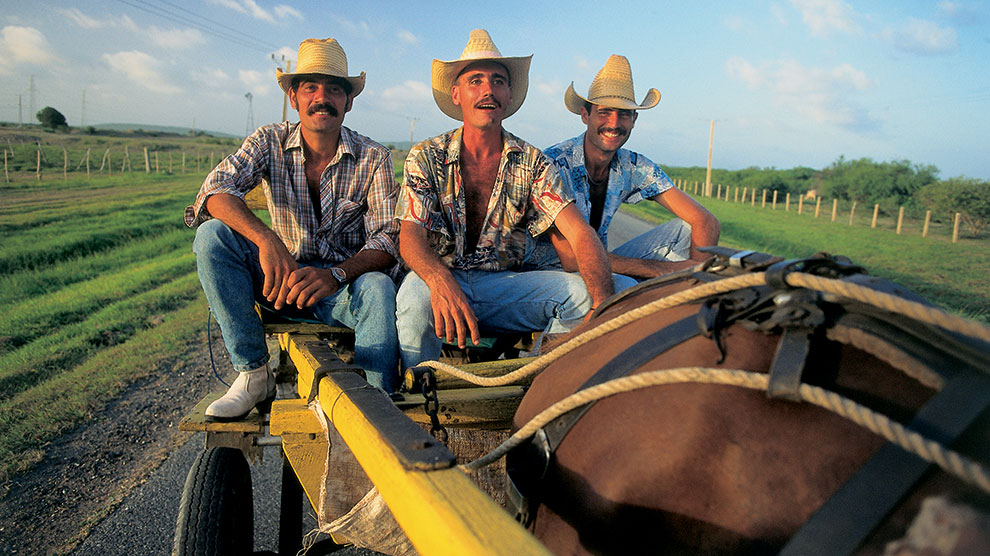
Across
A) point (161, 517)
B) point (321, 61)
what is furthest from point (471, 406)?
point (321, 61)

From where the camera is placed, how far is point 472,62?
3299 millimetres

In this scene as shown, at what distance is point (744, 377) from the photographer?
97 cm

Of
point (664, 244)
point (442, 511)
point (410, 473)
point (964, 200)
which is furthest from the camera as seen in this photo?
point (964, 200)

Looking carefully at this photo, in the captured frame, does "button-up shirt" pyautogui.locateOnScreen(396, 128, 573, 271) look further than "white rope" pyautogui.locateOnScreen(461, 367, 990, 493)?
Yes

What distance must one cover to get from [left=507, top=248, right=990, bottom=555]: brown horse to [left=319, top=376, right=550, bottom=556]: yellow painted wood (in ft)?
0.86

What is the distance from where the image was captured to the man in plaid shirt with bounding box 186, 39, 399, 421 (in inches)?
107

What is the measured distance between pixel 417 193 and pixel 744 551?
2357 mm

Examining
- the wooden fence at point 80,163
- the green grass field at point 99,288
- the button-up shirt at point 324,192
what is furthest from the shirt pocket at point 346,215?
the wooden fence at point 80,163

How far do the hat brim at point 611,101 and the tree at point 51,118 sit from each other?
8721cm

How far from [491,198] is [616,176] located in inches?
52.9

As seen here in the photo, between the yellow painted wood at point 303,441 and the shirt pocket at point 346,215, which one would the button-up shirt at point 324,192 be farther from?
the yellow painted wood at point 303,441

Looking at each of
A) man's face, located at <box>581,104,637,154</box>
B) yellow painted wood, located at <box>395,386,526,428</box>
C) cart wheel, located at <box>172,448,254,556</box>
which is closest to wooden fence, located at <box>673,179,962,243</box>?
man's face, located at <box>581,104,637,154</box>

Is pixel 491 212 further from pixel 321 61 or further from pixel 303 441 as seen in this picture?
pixel 303 441

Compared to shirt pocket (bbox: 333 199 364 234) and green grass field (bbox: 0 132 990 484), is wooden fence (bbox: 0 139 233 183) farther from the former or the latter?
shirt pocket (bbox: 333 199 364 234)
